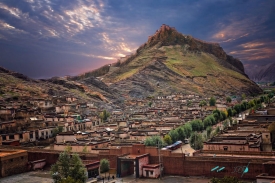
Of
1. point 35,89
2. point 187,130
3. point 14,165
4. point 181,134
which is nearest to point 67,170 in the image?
point 14,165

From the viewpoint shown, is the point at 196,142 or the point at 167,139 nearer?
the point at 196,142

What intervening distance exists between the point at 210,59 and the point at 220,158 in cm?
18096

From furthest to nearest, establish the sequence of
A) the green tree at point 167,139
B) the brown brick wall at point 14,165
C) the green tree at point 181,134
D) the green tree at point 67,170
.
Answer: the green tree at point 181,134 < the green tree at point 167,139 < the brown brick wall at point 14,165 < the green tree at point 67,170

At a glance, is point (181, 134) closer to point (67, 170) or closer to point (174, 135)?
point (174, 135)

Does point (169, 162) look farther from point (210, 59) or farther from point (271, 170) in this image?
point (210, 59)

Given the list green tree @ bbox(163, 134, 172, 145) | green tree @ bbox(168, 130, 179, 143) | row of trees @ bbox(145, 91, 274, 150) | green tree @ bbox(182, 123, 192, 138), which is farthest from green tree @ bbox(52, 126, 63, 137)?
green tree @ bbox(182, 123, 192, 138)

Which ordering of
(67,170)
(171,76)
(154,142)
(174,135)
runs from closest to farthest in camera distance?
(67,170), (154,142), (174,135), (171,76)

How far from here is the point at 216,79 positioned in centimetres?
16262

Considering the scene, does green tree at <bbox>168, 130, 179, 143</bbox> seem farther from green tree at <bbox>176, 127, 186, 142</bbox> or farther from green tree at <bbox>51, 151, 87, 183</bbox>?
→ green tree at <bbox>51, 151, 87, 183</bbox>

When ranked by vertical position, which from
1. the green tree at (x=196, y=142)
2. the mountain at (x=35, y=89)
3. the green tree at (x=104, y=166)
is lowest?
the green tree at (x=104, y=166)

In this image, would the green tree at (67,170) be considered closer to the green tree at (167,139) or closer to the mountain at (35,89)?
the green tree at (167,139)

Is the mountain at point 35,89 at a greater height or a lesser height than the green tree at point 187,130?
greater

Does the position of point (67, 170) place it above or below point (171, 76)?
below

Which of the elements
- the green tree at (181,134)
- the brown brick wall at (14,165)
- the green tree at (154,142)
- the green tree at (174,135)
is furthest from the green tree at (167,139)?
the brown brick wall at (14,165)
